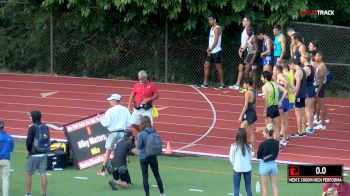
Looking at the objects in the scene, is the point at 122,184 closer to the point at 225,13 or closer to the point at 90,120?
the point at 90,120

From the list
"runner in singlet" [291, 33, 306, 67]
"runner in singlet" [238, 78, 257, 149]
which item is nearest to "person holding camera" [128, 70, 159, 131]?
"runner in singlet" [238, 78, 257, 149]

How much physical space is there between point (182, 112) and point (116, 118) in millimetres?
6202

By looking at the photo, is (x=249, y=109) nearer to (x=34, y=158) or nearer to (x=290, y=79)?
(x=290, y=79)

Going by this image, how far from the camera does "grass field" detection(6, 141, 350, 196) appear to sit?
63.2 ft

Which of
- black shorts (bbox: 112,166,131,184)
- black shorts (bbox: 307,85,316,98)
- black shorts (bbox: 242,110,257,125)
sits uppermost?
black shorts (bbox: 307,85,316,98)

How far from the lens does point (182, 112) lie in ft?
86.6

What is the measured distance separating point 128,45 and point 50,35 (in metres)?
2.63

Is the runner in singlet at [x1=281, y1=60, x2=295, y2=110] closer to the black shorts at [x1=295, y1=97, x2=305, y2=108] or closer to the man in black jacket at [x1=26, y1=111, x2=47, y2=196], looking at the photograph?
the black shorts at [x1=295, y1=97, x2=305, y2=108]

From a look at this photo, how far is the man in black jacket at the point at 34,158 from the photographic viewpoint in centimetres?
1852

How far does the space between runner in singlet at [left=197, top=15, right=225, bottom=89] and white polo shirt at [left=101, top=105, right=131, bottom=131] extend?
26.4 ft
